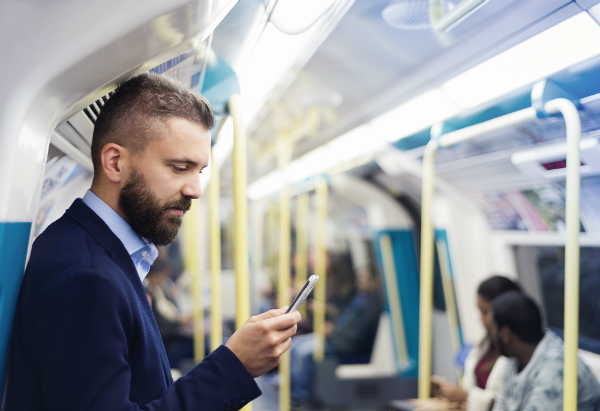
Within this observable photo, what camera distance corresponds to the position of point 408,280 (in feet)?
17.2

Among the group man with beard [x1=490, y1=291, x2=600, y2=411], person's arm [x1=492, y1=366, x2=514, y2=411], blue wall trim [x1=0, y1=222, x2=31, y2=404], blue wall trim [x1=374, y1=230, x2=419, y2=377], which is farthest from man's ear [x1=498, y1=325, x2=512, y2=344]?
blue wall trim [x1=374, y1=230, x2=419, y2=377]

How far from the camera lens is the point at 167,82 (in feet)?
3.60

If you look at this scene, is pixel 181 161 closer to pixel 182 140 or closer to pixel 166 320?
pixel 182 140

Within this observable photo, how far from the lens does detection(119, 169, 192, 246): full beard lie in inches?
40.8

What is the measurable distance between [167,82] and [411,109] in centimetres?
217

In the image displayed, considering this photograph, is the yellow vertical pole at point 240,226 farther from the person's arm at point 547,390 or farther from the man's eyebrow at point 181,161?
the person's arm at point 547,390

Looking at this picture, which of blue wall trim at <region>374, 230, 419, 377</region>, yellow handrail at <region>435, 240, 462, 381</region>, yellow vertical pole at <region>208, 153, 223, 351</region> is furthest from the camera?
blue wall trim at <region>374, 230, 419, 377</region>

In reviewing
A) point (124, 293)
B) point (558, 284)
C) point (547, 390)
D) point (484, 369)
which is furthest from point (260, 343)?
point (558, 284)

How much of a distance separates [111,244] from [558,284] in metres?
3.01

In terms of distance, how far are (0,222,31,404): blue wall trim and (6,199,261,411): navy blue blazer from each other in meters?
0.02

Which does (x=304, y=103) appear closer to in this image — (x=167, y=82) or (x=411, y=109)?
(x=411, y=109)

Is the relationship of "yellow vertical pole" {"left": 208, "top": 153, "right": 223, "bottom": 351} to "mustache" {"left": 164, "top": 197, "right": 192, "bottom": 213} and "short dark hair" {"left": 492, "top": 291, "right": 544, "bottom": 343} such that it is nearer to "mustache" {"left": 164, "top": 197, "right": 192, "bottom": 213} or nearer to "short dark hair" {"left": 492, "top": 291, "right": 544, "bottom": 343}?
"mustache" {"left": 164, "top": 197, "right": 192, "bottom": 213}

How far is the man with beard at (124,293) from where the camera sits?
829mm

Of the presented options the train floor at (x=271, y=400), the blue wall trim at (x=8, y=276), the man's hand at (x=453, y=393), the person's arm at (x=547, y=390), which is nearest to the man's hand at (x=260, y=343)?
the blue wall trim at (x=8, y=276)
